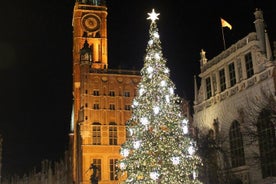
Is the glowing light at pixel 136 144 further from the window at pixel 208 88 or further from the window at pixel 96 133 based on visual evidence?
the window at pixel 96 133

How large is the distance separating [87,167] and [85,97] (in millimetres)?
9049

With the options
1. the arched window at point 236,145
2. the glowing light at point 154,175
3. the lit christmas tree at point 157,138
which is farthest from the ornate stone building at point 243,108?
the glowing light at point 154,175

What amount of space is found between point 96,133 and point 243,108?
2368 cm

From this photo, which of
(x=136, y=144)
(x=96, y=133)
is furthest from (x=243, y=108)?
(x=96, y=133)

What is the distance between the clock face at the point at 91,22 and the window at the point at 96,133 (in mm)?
17535

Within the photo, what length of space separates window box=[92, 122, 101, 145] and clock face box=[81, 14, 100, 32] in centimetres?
1754

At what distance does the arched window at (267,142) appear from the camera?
3609 cm

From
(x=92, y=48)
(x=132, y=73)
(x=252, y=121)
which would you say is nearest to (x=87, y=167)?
(x=132, y=73)

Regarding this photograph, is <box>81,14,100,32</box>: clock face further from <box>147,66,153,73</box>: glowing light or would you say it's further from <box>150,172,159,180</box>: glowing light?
<box>150,172,159,180</box>: glowing light

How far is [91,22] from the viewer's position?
6950cm

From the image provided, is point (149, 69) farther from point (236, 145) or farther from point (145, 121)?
point (236, 145)

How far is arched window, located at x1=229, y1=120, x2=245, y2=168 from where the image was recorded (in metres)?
40.1

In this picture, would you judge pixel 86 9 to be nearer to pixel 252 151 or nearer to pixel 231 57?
pixel 231 57

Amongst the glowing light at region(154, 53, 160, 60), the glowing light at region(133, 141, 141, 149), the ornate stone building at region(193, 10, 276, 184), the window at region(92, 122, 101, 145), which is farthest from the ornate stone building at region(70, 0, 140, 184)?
the glowing light at region(154, 53, 160, 60)
